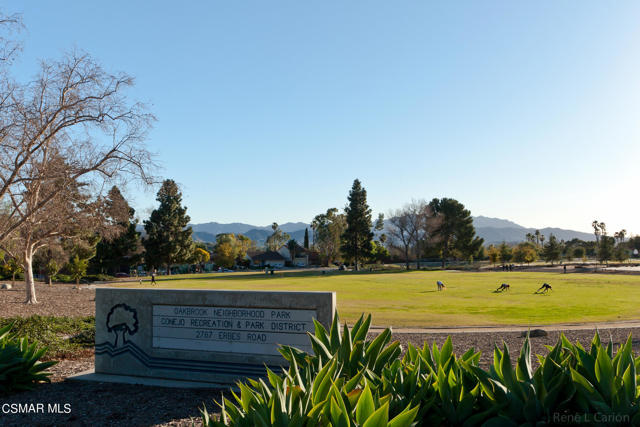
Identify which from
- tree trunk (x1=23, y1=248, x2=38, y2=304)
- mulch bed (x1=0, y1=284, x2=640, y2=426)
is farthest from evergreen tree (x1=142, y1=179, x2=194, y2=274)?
mulch bed (x1=0, y1=284, x2=640, y2=426)

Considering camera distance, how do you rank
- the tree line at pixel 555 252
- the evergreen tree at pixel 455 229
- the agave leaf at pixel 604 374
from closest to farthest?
the agave leaf at pixel 604 374 → the tree line at pixel 555 252 → the evergreen tree at pixel 455 229

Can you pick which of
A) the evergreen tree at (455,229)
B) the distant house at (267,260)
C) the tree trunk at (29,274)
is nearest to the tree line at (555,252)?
the evergreen tree at (455,229)

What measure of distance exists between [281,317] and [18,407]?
409 centimetres

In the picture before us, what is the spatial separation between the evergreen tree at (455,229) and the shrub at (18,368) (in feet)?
308

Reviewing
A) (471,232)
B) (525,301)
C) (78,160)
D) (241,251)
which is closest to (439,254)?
(471,232)

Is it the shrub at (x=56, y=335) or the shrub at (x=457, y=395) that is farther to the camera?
the shrub at (x=56, y=335)

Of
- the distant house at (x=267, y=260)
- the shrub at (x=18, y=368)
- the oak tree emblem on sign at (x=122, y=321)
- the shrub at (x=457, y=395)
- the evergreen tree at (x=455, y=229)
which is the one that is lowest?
the distant house at (x=267, y=260)

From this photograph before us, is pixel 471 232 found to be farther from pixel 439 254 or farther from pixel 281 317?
pixel 281 317

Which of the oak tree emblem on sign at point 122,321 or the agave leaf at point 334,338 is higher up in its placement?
the agave leaf at point 334,338

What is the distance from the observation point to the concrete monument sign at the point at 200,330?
777 cm

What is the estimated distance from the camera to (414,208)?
92.9m

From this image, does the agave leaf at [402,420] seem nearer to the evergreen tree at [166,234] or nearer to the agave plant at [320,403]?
the agave plant at [320,403]

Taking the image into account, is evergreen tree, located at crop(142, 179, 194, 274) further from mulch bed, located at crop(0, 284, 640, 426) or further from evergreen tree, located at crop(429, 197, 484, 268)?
mulch bed, located at crop(0, 284, 640, 426)

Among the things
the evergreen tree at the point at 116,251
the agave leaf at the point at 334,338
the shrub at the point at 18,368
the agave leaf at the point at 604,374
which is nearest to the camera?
the agave leaf at the point at 604,374
